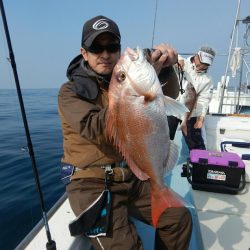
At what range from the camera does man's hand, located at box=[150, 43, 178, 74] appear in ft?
6.15

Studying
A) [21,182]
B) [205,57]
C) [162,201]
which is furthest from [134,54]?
[21,182]

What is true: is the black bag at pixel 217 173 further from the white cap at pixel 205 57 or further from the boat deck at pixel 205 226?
the white cap at pixel 205 57

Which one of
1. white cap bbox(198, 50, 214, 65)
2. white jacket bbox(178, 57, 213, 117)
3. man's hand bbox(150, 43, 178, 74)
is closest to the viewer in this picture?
man's hand bbox(150, 43, 178, 74)

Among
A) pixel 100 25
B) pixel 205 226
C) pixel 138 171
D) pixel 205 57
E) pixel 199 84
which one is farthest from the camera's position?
pixel 199 84

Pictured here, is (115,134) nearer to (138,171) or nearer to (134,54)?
(138,171)

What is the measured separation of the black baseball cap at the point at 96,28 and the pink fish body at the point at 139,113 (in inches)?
16.0

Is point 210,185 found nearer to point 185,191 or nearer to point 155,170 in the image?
point 185,191

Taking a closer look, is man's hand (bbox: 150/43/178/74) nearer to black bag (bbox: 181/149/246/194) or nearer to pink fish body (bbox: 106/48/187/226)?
pink fish body (bbox: 106/48/187/226)

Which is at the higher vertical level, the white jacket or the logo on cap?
the logo on cap

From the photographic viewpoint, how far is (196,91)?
548 cm

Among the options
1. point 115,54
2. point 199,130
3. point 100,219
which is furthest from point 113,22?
point 199,130

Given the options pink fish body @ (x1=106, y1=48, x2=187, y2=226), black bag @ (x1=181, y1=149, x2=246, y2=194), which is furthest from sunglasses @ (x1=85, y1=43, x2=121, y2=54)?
black bag @ (x1=181, y1=149, x2=246, y2=194)

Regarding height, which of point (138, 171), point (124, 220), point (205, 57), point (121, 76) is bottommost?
point (124, 220)

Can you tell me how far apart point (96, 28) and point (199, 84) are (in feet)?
12.6
